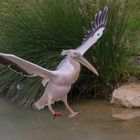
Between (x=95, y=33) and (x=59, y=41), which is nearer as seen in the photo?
(x=95, y=33)

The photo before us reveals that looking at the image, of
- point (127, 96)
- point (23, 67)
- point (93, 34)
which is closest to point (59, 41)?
point (127, 96)

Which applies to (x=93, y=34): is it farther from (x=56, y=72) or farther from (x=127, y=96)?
(x=127, y=96)

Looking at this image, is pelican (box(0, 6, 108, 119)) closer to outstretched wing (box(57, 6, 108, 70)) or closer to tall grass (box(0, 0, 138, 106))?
outstretched wing (box(57, 6, 108, 70))

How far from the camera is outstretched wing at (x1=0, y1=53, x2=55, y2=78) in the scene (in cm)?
299

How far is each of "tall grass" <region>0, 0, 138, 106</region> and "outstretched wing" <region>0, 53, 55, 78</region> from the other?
4.14 meters

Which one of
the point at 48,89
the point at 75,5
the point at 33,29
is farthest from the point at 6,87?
the point at 48,89

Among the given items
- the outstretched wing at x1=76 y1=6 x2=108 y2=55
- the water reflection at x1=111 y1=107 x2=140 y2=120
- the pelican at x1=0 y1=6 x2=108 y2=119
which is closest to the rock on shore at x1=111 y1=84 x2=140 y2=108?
the water reflection at x1=111 y1=107 x2=140 y2=120

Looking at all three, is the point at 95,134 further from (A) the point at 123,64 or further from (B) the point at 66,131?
(A) the point at 123,64

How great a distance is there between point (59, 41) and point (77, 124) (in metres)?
1.49

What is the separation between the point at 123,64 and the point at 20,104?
1621 mm

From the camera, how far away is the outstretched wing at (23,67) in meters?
2.99

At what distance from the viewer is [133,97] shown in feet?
23.6

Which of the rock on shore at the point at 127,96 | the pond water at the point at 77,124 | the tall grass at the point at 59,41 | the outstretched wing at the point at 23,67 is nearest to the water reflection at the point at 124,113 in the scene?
the pond water at the point at 77,124

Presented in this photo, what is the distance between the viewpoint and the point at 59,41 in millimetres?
7559
